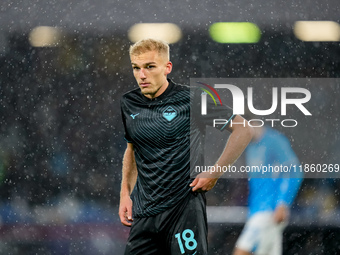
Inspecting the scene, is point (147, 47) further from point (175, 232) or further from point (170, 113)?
point (175, 232)

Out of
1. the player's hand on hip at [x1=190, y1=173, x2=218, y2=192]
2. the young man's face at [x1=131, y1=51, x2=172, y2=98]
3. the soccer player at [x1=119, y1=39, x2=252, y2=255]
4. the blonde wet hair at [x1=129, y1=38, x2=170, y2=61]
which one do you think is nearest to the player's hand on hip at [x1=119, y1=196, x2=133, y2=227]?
the soccer player at [x1=119, y1=39, x2=252, y2=255]

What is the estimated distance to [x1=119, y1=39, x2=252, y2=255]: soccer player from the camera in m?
2.26

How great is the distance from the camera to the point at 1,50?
13.6 feet

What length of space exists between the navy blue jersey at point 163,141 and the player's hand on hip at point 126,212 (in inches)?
1.1

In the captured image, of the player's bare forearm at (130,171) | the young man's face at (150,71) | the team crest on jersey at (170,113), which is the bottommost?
the player's bare forearm at (130,171)

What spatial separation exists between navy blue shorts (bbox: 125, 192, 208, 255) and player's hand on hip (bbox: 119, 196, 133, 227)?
0.08m

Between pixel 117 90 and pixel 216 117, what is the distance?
6.71 feet

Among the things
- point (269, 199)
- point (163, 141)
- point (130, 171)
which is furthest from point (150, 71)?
point (269, 199)

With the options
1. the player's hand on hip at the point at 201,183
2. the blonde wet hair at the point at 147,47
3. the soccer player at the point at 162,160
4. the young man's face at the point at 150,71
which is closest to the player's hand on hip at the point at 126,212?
the soccer player at the point at 162,160

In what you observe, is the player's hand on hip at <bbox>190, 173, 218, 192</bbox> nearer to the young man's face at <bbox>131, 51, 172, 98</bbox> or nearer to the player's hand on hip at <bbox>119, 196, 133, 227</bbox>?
the player's hand on hip at <bbox>119, 196, 133, 227</bbox>

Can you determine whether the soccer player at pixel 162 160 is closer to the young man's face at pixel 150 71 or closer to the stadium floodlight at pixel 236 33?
the young man's face at pixel 150 71

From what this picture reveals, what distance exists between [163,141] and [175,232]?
1.26 feet

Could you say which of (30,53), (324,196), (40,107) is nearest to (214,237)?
(324,196)

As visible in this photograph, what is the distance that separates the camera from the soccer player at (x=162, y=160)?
2.26 metres
